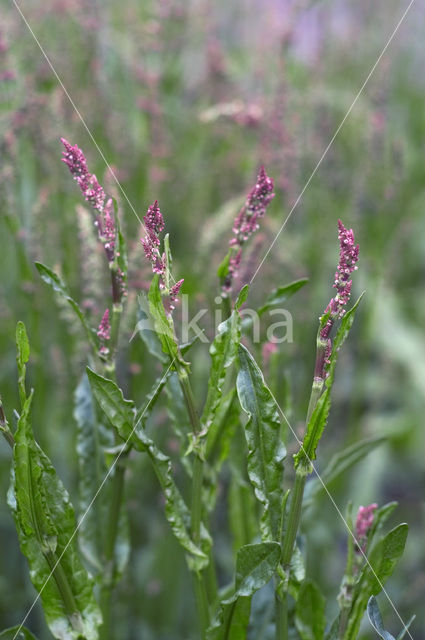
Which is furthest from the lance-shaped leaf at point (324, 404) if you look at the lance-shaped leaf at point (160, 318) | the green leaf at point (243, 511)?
the green leaf at point (243, 511)

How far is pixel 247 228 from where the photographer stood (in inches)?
24.1

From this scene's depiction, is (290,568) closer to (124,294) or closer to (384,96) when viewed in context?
(124,294)

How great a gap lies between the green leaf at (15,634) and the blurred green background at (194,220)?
242 millimetres

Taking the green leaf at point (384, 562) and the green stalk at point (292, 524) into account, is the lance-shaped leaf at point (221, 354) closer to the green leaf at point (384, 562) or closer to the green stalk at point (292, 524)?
the green stalk at point (292, 524)

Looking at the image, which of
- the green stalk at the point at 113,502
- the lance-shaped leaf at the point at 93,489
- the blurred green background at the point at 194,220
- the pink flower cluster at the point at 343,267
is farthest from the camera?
the blurred green background at the point at 194,220

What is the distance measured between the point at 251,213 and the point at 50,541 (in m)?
0.31

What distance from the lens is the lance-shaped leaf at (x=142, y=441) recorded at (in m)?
0.59

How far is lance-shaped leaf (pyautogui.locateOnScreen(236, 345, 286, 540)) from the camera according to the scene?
1.87 feet

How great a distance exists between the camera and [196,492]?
1.99 ft

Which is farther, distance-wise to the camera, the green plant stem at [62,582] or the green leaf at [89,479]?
the green leaf at [89,479]

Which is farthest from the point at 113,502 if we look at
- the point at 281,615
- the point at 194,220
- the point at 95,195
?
the point at 194,220

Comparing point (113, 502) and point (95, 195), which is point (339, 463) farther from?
point (95, 195)

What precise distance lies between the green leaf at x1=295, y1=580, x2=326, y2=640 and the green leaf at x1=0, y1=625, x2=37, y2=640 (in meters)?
0.23

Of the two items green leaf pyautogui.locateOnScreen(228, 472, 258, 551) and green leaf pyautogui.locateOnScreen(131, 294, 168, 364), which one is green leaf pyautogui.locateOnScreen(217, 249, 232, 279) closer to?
green leaf pyautogui.locateOnScreen(131, 294, 168, 364)
